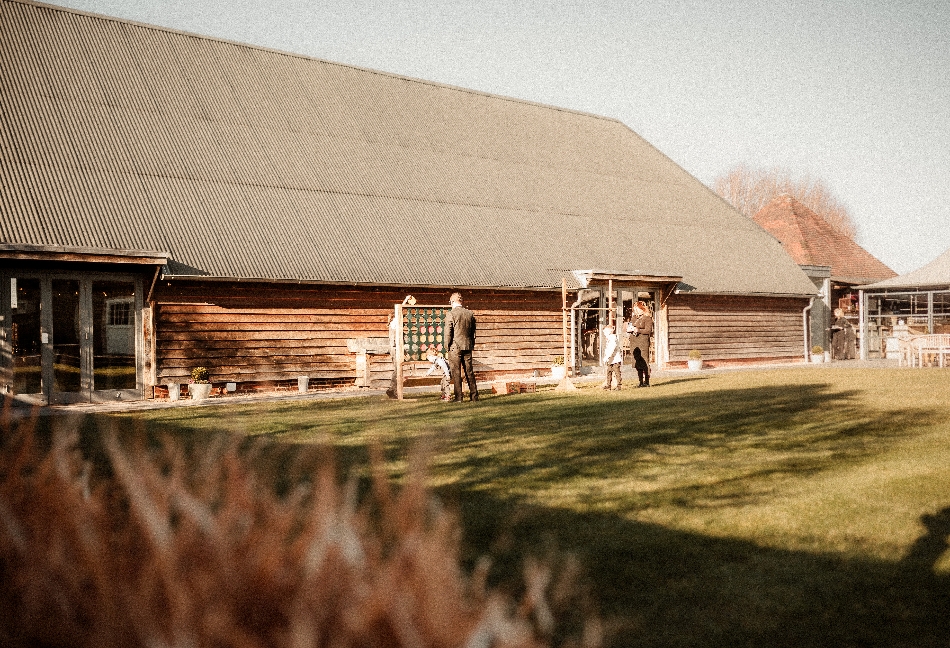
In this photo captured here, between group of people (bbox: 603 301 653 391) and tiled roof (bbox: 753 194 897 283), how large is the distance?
25.1m

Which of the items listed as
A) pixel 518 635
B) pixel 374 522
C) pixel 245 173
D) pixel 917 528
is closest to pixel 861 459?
pixel 917 528

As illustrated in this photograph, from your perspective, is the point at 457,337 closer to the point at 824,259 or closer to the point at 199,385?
the point at 199,385

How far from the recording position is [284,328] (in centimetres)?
1891

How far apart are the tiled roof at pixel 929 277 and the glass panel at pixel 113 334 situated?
86.0ft

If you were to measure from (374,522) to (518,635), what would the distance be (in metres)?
4.43

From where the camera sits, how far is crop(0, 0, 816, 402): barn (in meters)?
17.1

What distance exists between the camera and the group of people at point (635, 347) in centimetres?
1745

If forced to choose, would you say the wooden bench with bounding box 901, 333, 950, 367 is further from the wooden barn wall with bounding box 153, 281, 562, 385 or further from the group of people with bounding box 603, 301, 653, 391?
the wooden barn wall with bounding box 153, 281, 562, 385

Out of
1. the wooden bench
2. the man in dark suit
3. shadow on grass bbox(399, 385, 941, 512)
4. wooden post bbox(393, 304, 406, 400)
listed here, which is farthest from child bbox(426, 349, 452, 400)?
the wooden bench

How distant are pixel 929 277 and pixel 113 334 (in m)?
27.2

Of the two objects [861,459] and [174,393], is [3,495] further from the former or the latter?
[174,393]

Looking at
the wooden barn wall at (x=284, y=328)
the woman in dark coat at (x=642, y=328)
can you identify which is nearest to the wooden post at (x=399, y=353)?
the wooden barn wall at (x=284, y=328)

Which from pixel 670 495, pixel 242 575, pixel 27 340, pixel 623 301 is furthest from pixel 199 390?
pixel 242 575

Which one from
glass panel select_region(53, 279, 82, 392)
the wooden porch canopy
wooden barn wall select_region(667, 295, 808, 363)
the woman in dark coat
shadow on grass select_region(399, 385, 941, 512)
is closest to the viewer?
shadow on grass select_region(399, 385, 941, 512)
